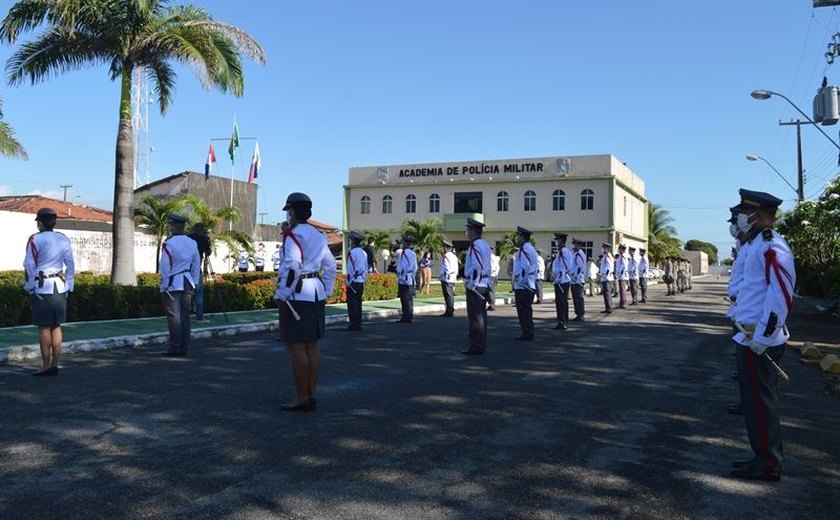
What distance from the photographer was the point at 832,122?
2042 centimetres

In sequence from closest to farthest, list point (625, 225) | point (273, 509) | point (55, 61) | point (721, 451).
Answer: point (273, 509) → point (721, 451) → point (55, 61) → point (625, 225)

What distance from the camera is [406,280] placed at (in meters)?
16.1

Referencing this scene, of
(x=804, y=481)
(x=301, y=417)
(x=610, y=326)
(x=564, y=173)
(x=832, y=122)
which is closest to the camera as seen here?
(x=804, y=481)

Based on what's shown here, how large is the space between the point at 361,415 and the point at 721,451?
9.22 feet

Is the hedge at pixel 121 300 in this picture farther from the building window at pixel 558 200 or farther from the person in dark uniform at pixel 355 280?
the building window at pixel 558 200

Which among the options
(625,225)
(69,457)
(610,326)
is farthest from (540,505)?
(625,225)

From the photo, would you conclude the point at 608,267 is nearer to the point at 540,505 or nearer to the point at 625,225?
the point at 540,505

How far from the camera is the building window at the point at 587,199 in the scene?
49.8 metres

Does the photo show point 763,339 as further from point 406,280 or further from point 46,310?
point 406,280

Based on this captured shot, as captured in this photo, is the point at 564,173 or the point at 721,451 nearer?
the point at 721,451

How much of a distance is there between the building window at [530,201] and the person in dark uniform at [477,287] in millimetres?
40757

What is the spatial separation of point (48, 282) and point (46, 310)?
1.05 ft

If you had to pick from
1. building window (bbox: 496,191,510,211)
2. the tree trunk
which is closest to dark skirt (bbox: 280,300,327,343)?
the tree trunk

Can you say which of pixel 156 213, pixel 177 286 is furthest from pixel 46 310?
pixel 156 213
